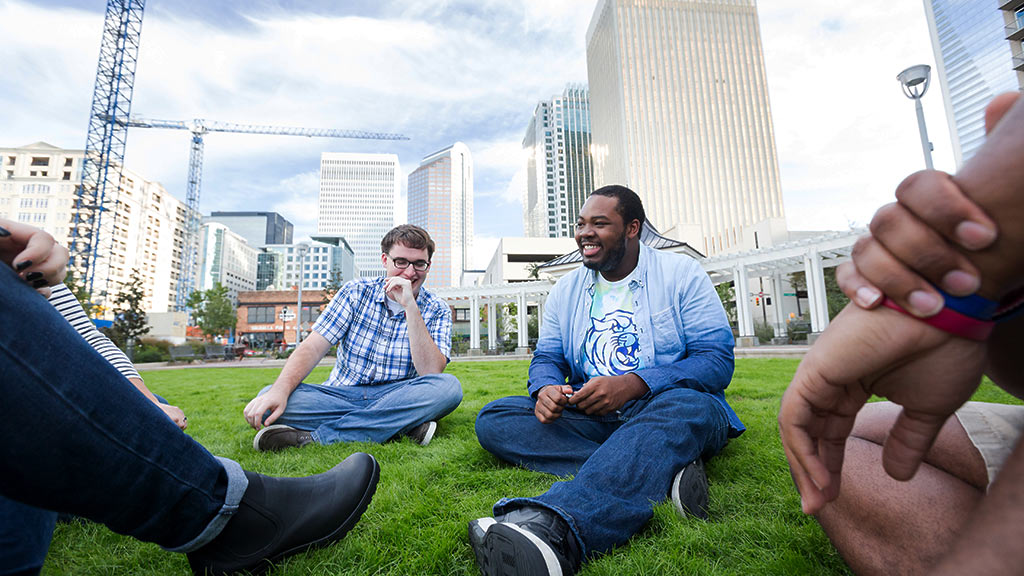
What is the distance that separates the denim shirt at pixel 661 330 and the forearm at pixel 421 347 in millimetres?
900

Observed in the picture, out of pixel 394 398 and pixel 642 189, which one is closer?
pixel 394 398

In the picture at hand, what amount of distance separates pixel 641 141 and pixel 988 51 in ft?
132

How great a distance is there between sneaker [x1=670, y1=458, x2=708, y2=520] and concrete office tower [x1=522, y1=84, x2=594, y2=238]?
96104mm

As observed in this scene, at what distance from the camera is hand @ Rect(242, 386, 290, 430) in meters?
2.77

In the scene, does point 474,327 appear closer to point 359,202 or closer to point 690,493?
point 690,493

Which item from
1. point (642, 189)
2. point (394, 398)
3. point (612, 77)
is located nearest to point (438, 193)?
point (612, 77)

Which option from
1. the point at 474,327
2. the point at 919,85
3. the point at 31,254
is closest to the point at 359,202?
the point at 474,327

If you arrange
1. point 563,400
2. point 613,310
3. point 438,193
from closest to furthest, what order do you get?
point 563,400 → point 613,310 → point 438,193

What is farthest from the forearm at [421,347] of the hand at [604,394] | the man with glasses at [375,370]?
the hand at [604,394]

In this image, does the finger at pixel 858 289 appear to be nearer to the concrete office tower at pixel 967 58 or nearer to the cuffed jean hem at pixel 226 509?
the cuffed jean hem at pixel 226 509

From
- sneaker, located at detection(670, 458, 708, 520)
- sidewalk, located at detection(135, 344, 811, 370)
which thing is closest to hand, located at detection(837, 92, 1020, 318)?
sneaker, located at detection(670, 458, 708, 520)

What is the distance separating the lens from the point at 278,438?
2936mm

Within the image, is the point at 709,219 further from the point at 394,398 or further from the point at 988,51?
the point at 394,398

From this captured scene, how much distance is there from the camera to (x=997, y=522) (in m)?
0.57
